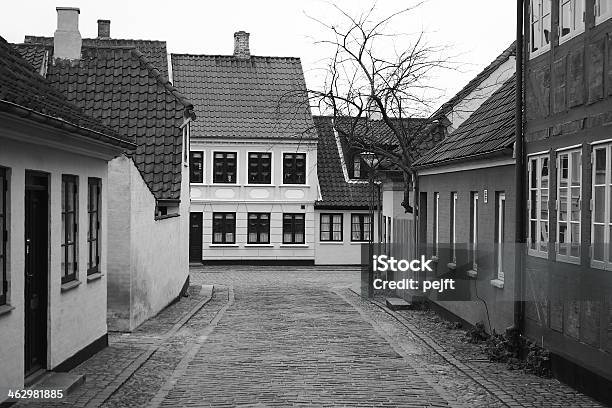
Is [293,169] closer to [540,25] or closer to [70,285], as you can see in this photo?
[540,25]

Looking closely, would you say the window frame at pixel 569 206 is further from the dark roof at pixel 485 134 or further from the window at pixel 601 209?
the dark roof at pixel 485 134

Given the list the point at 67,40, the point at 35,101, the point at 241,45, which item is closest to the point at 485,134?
the point at 35,101

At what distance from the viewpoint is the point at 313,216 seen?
41.7 m

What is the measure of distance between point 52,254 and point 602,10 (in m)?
7.47

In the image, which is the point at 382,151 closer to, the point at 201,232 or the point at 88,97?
the point at 88,97

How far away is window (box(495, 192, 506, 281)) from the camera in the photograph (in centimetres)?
1495

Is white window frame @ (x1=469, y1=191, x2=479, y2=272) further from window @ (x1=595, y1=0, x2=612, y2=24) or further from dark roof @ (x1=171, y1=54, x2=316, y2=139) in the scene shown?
dark roof @ (x1=171, y1=54, x2=316, y2=139)

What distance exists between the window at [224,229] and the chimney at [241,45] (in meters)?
9.37

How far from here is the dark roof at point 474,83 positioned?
77.3ft

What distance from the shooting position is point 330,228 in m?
42.0

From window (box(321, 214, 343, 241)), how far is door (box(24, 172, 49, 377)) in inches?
1234

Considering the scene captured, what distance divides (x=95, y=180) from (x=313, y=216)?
2870 cm

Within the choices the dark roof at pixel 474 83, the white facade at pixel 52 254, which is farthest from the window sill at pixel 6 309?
the dark roof at pixel 474 83

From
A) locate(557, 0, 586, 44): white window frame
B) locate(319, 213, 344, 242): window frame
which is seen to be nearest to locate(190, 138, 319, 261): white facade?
locate(319, 213, 344, 242): window frame
